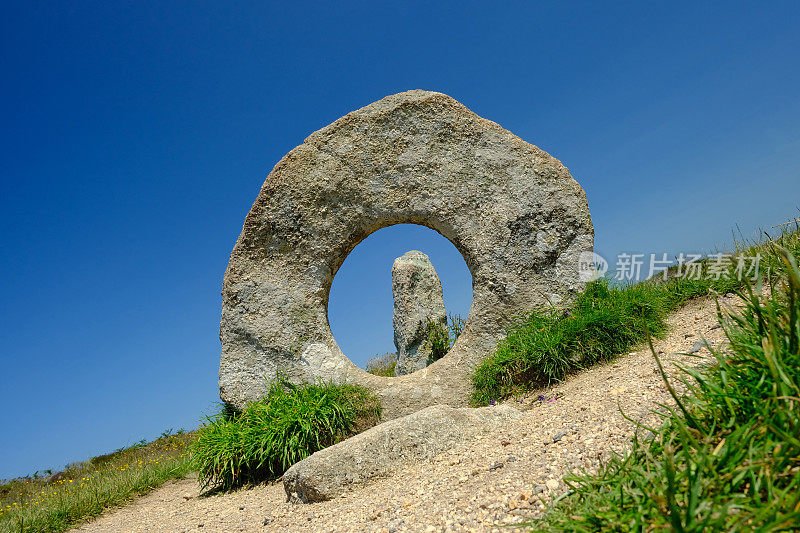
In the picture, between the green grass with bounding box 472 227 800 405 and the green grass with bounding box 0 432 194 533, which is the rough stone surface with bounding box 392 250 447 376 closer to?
the green grass with bounding box 472 227 800 405

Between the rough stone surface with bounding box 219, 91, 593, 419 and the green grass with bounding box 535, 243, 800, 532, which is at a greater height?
the rough stone surface with bounding box 219, 91, 593, 419

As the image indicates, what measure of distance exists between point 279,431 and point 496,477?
3216mm

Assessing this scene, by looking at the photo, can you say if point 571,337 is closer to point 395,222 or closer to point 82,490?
point 395,222

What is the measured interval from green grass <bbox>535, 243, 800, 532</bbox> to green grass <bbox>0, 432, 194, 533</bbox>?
6058 mm

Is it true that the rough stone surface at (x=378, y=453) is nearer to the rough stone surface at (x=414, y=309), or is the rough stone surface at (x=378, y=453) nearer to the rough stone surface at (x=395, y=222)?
the rough stone surface at (x=395, y=222)

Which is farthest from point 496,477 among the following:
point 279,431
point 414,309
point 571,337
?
point 414,309

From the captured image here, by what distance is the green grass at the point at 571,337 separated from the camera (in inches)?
229

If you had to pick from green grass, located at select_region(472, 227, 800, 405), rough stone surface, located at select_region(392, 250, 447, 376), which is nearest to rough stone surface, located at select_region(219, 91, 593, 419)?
green grass, located at select_region(472, 227, 800, 405)

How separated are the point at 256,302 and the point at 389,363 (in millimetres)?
8699

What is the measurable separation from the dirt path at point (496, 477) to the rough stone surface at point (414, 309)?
12.7 feet

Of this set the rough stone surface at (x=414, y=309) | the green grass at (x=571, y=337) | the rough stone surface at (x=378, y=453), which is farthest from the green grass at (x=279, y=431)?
the rough stone surface at (x=414, y=309)

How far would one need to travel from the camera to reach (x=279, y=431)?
565cm

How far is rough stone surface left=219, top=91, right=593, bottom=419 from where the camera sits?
6.45m

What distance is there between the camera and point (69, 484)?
30.7ft
